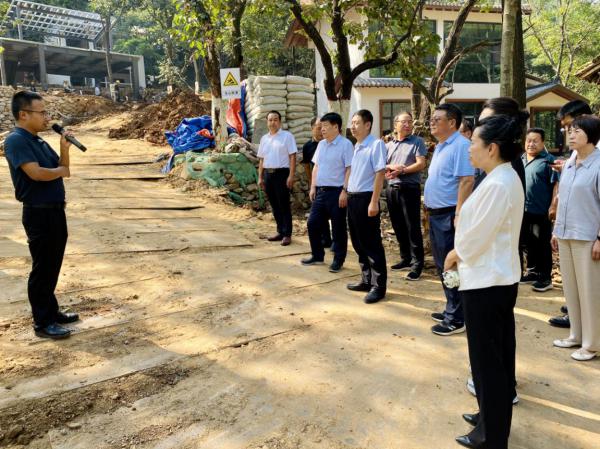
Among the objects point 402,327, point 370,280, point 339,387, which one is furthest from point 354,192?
point 339,387

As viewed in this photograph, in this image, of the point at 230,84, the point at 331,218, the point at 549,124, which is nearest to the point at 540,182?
the point at 331,218

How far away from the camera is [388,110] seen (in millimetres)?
19859

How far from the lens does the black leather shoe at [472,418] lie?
2.52 meters

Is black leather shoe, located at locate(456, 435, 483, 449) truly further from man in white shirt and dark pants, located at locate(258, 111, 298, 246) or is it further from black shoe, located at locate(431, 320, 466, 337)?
man in white shirt and dark pants, located at locate(258, 111, 298, 246)

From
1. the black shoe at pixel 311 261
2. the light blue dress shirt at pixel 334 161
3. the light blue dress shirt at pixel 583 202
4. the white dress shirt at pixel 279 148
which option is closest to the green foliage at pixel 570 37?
the white dress shirt at pixel 279 148

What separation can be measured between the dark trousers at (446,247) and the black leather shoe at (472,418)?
1.19 meters

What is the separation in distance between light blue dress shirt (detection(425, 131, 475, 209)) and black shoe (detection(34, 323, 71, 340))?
295cm

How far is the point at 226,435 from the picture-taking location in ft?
8.09

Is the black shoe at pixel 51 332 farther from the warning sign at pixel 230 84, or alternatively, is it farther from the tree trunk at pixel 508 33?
the warning sign at pixel 230 84

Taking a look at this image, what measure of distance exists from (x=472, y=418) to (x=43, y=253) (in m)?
3.02

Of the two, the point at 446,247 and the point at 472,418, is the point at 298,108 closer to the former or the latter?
the point at 446,247

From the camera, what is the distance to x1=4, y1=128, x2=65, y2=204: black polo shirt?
3.31 meters

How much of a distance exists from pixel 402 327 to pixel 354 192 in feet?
4.28

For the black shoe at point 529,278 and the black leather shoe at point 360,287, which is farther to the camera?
the black shoe at point 529,278
